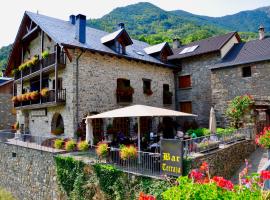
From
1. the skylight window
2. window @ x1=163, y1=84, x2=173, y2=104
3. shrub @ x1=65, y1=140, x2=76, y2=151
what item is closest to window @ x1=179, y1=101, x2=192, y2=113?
window @ x1=163, y1=84, x2=173, y2=104

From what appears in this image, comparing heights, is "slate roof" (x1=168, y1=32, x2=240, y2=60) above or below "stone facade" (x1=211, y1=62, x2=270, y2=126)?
above

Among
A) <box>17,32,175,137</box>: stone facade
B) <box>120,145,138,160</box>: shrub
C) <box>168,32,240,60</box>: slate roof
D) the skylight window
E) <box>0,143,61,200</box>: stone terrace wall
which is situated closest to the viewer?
<box>120,145,138,160</box>: shrub

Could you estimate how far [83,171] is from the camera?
412 inches

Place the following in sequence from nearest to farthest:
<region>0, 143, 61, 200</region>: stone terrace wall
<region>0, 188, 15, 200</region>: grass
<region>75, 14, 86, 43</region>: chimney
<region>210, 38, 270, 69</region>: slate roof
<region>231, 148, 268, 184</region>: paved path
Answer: <region>231, 148, 268, 184</region>: paved path
<region>0, 143, 61, 200</region>: stone terrace wall
<region>0, 188, 15, 200</region>: grass
<region>210, 38, 270, 69</region>: slate roof
<region>75, 14, 86, 43</region>: chimney

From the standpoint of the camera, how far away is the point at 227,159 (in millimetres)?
11141

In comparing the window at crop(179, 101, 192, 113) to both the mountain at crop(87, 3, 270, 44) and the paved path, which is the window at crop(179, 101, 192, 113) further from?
the mountain at crop(87, 3, 270, 44)

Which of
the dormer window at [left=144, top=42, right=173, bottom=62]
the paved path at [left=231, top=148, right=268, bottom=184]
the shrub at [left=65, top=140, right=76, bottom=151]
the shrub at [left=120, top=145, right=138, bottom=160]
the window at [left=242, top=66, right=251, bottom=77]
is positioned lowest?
the paved path at [left=231, top=148, right=268, bottom=184]

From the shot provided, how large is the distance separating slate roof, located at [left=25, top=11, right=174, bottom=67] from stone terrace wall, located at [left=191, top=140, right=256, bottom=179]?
9.48 meters

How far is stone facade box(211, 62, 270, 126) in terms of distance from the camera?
15.8 metres

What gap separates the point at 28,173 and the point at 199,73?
1426 centimetres

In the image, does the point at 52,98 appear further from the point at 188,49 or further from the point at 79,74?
the point at 188,49

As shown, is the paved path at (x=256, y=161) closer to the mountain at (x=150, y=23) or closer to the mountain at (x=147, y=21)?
the mountain at (x=150, y=23)

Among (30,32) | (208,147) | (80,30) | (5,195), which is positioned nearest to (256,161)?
(208,147)

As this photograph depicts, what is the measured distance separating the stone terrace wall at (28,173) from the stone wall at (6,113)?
11.4 meters
